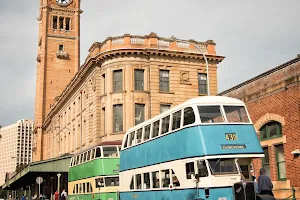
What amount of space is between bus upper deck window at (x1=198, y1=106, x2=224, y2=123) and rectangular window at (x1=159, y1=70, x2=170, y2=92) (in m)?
28.2

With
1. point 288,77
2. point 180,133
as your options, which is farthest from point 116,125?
point 180,133

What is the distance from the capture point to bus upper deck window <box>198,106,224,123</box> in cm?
1552

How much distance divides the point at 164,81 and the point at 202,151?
30.1 metres

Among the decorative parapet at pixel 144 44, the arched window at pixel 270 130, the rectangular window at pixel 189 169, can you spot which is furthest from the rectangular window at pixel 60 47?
the rectangular window at pixel 189 169

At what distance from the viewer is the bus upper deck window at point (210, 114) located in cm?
1552

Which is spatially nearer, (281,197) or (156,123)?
(156,123)

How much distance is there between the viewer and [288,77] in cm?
2120

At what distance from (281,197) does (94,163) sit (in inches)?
459

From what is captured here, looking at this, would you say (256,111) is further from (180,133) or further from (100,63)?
(100,63)

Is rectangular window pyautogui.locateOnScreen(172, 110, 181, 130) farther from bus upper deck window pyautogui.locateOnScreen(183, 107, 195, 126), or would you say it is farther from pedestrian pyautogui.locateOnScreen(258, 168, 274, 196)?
pedestrian pyautogui.locateOnScreen(258, 168, 274, 196)

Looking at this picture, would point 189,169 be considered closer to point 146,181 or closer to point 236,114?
point 236,114

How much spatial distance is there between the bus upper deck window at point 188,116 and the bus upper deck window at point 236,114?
1.34 m

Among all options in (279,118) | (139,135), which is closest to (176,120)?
(139,135)

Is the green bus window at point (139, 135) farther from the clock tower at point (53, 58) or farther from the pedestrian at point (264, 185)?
the clock tower at point (53, 58)
